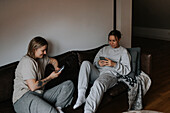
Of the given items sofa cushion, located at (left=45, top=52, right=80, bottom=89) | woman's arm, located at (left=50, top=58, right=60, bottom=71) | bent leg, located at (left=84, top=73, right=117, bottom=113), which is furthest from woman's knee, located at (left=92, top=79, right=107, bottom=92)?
woman's arm, located at (left=50, top=58, right=60, bottom=71)

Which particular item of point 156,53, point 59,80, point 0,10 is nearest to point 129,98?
point 59,80

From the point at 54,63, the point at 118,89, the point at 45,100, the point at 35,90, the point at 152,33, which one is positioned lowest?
the point at 152,33

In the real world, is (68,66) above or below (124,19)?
below

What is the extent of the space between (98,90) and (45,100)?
1.95ft

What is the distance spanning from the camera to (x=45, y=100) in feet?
7.55

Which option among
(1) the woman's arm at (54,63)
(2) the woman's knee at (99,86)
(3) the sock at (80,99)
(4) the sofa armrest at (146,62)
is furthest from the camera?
(4) the sofa armrest at (146,62)

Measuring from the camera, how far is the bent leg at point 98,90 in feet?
7.72

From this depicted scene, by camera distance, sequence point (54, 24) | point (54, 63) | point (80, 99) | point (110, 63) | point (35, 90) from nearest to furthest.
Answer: point (35, 90) → point (80, 99) → point (54, 63) → point (110, 63) → point (54, 24)

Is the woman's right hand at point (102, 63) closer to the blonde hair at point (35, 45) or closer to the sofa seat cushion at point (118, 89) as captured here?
the sofa seat cushion at point (118, 89)

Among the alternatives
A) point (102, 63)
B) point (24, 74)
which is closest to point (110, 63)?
point (102, 63)

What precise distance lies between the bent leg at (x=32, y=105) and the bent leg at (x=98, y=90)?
43 centimetres

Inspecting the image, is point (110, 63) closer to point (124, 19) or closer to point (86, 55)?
point (86, 55)

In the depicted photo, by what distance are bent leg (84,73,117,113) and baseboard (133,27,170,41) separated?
15.7 ft

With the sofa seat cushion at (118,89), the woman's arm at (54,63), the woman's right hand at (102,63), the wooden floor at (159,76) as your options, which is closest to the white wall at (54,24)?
the woman's arm at (54,63)
